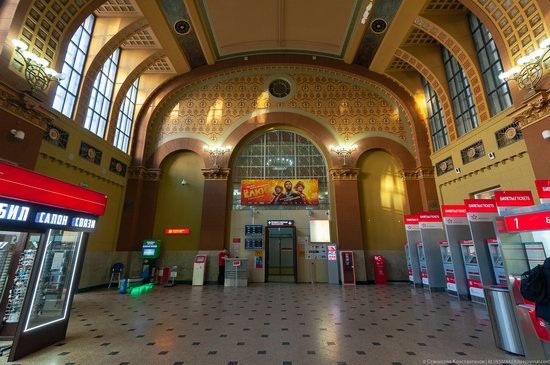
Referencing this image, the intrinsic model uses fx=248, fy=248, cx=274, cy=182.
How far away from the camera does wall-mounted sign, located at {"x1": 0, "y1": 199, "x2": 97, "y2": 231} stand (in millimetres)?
3340

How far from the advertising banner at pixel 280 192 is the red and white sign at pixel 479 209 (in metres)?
6.68

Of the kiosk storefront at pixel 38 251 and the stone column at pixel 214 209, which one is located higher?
the stone column at pixel 214 209

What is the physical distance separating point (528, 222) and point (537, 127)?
487 cm

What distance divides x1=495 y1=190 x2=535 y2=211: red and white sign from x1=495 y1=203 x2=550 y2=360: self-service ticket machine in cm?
100

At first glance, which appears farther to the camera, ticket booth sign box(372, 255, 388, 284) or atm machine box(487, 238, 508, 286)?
ticket booth sign box(372, 255, 388, 284)

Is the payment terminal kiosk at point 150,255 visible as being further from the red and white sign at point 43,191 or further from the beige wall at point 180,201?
the red and white sign at point 43,191

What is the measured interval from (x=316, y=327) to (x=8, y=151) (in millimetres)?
8470

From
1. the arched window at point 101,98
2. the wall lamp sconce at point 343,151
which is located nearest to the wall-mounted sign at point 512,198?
the wall lamp sconce at point 343,151

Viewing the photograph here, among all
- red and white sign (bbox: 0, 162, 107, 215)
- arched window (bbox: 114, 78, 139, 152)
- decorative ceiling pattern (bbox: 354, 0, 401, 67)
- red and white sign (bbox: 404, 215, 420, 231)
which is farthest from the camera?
arched window (bbox: 114, 78, 139, 152)

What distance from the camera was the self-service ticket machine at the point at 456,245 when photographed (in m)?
7.81

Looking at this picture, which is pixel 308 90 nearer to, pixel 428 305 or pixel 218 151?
pixel 218 151

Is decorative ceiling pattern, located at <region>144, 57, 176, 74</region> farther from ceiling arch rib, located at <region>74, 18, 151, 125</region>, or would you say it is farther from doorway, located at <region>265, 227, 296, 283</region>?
doorway, located at <region>265, 227, 296, 283</region>

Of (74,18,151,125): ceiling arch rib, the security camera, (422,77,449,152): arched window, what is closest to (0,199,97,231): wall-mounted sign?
the security camera

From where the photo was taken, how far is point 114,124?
37.2 ft
